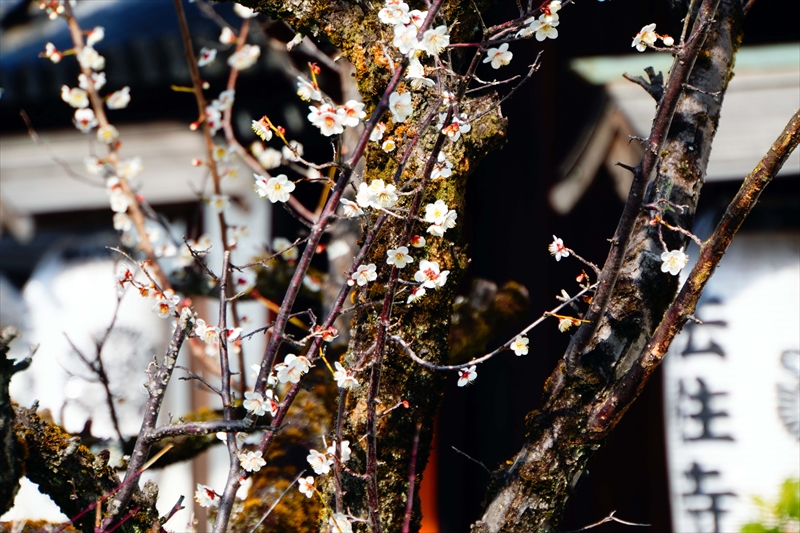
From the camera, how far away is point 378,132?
5.57 ft

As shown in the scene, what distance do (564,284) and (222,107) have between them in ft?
6.36

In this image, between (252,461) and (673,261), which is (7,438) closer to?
(252,461)

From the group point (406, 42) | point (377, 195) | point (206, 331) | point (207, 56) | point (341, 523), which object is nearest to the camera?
point (406, 42)

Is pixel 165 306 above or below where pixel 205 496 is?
above

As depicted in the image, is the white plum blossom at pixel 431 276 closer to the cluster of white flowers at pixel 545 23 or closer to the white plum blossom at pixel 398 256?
the white plum blossom at pixel 398 256

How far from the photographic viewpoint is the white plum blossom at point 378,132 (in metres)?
1.65

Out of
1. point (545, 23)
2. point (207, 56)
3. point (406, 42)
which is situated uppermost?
point (207, 56)

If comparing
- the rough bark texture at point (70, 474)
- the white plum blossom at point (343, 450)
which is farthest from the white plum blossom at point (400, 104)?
the rough bark texture at point (70, 474)

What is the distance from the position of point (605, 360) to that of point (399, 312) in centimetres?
52

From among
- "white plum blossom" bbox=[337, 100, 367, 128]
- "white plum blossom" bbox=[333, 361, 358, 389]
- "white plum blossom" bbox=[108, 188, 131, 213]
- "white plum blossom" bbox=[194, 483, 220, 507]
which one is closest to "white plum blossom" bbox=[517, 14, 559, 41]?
"white plum blossom" bbox=[337, 100, 367, 128]

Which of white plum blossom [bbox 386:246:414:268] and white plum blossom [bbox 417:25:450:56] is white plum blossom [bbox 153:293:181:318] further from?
white plum blossom [bbox 417:25:450:56]

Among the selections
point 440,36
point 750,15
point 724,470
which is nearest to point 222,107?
point 440,36

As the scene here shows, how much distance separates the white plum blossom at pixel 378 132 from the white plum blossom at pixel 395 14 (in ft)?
0.76

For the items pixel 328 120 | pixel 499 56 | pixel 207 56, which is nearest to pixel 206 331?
pixel 328 120
